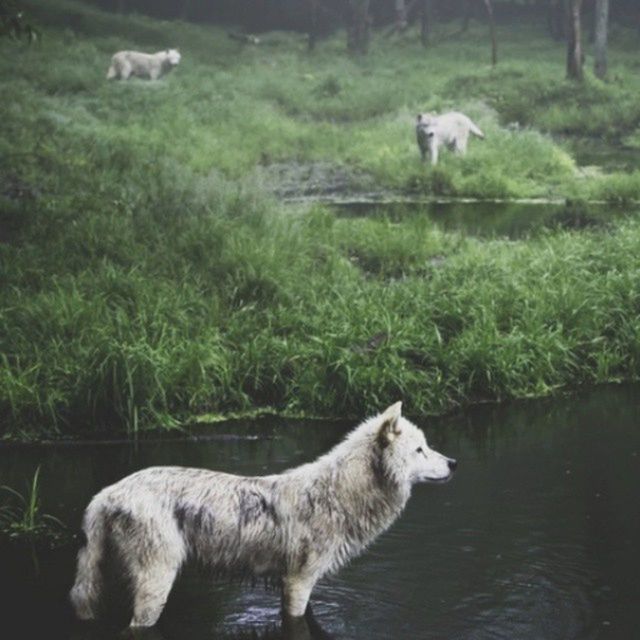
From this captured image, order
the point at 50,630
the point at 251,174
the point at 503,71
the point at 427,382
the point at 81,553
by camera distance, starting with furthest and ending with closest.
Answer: the point at 503,71 → the point at 251,174 → the point at 427,382 → the point at 50,630 → the point at 81,553

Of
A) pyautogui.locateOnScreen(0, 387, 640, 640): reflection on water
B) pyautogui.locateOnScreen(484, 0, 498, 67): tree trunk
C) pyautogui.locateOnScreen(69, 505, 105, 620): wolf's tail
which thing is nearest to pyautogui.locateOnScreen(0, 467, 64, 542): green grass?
pyautogui.locateOnScreen(0, 387, 640, 640): reflection on water

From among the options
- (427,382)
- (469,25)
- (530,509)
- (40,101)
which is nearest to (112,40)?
(40,101)

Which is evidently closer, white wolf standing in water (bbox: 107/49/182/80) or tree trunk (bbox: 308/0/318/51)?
white wolf standing in water (bbox: 107/49/182/80)

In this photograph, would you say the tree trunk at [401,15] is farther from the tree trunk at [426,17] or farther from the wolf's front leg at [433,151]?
the wolf's front leg at [433,151]

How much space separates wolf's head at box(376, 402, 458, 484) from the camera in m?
6.62

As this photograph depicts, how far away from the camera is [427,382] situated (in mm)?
11273

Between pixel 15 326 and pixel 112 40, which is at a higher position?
pixel 112 40

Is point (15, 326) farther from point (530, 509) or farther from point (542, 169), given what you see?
point (542, 169)

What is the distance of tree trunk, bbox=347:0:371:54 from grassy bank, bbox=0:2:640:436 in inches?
9.4

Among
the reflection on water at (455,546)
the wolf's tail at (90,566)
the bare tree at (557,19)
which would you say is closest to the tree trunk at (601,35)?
the bare tree at (557,19)

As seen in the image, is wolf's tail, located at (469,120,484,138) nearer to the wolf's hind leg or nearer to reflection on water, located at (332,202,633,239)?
reflection on water, located at (332,202,633,239)

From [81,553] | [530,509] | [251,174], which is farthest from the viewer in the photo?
[251,174]

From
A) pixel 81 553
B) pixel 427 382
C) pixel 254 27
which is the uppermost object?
pixel 254 27

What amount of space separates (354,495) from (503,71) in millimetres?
13578
